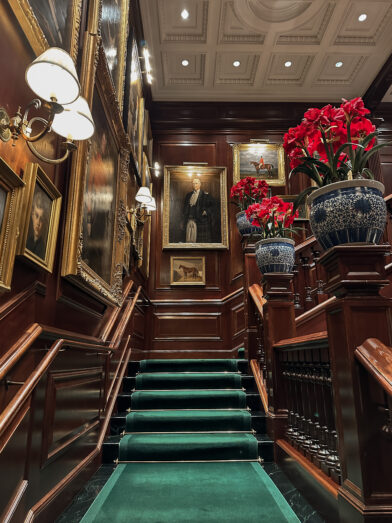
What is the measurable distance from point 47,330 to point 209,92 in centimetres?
647

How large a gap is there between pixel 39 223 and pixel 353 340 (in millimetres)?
1626

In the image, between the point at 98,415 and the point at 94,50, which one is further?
the point at 98,415

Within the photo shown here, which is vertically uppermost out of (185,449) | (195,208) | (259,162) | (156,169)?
(259,162)

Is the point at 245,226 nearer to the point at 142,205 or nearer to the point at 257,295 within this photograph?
the point at 257,295

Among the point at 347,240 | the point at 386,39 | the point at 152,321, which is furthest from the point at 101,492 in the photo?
the point at 386,39

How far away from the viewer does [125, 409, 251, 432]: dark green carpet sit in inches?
131

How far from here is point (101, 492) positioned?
2.41 meters

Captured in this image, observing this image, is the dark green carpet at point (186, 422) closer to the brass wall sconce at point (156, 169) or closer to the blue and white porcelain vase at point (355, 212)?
the blue and white porcelain vase at point (355, 212)

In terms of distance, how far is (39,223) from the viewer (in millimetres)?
1906

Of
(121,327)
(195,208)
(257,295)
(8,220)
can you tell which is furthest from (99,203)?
(195,208)

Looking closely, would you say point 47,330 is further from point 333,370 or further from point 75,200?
point 333,370

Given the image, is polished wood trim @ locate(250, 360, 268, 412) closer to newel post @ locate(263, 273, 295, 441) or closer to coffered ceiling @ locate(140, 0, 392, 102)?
newel post @ locate(263, 273, 295, 441)

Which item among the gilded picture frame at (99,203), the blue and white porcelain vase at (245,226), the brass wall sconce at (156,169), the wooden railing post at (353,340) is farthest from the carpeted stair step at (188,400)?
the brass wall sconce at (156,169)

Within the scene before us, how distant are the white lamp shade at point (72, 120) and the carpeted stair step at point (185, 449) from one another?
240cm
